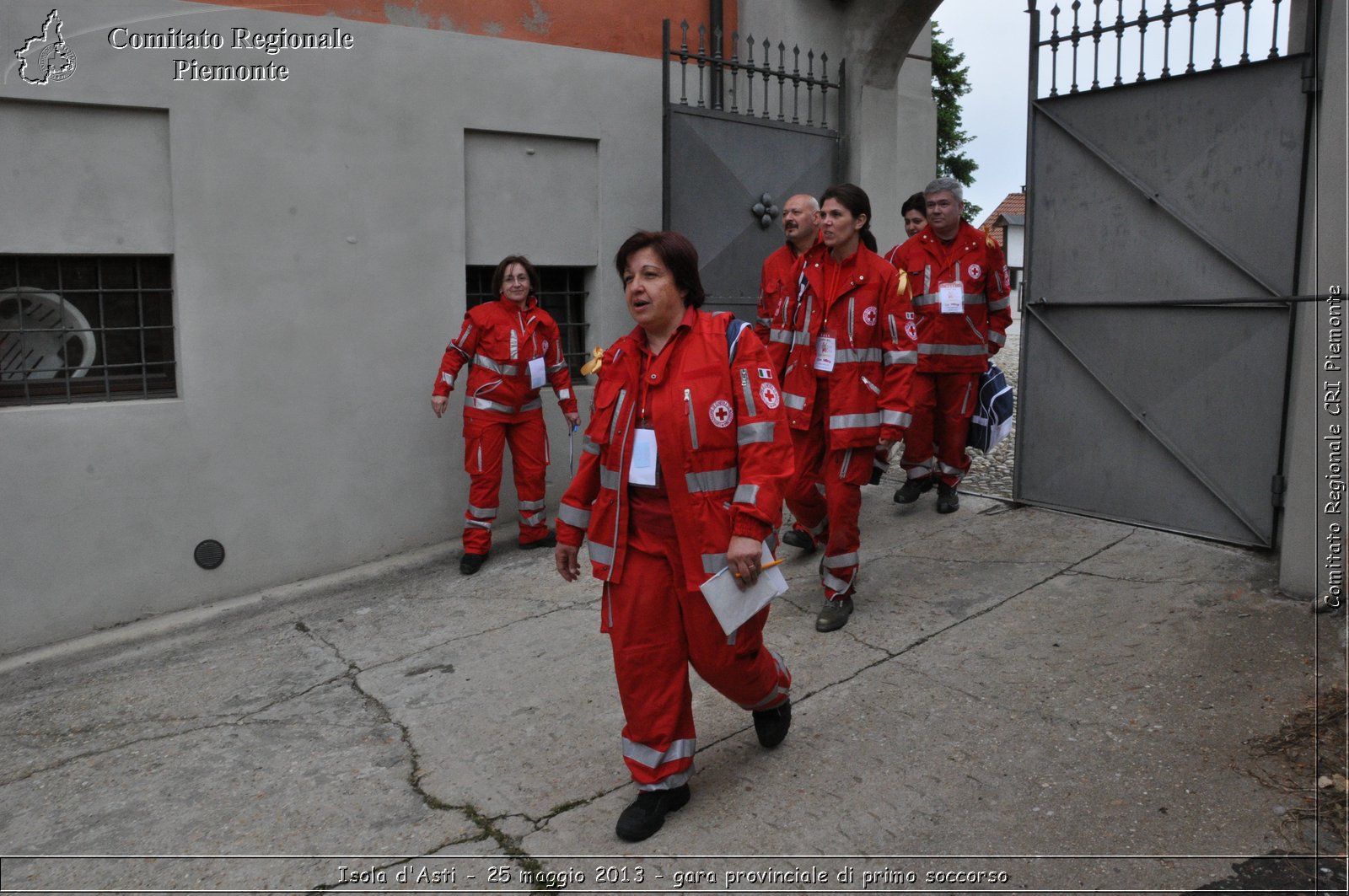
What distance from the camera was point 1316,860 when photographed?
3018 mm

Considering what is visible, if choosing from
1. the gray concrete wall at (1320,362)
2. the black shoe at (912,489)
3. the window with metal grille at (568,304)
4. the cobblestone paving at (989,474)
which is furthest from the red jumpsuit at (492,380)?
the gray concrete wall at (1320,362)

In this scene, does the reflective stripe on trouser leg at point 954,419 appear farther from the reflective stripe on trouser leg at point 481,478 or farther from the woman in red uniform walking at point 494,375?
the reflective stripe on trouser leg at point 481,478

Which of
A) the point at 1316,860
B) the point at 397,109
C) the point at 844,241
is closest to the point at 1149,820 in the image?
the point at 1316,860

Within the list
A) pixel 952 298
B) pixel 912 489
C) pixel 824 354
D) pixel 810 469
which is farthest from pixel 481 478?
pixel 952 298

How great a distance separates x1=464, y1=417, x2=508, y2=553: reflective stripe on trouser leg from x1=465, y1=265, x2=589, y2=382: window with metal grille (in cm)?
134

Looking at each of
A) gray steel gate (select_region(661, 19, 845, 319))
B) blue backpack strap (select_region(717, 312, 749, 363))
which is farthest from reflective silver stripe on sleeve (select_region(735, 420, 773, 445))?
gray steel gate (select_region(661, 19, 845, 319))

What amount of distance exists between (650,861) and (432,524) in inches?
172

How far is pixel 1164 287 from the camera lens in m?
5.93

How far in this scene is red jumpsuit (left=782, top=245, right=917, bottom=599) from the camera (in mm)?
4918

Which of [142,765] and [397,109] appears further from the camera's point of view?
[397,109]

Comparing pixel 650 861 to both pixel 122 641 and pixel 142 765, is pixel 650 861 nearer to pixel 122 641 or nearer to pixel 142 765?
pixel 142 765

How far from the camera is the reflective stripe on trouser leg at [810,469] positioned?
5.16 metres

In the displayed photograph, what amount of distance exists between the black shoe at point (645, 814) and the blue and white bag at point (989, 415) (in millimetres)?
4205

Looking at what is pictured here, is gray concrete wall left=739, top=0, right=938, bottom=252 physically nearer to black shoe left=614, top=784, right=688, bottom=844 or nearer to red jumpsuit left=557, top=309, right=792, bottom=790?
red jumpsuit left=557, top=309, right=792, bottom=790
